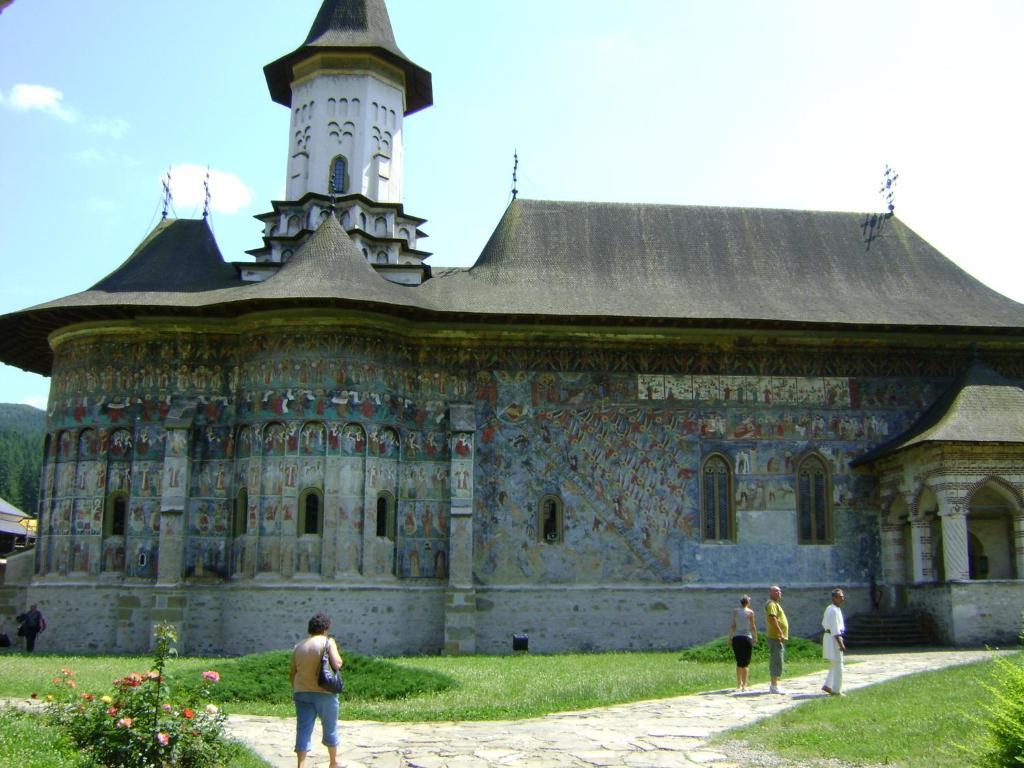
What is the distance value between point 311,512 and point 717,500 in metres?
8.30

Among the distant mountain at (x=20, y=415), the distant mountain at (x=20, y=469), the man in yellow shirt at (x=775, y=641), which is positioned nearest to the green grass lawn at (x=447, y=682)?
the man in yellow shirt at (x=775, y=641)

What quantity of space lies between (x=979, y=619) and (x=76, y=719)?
16.6 meters

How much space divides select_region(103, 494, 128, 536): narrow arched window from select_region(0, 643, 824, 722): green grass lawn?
12.4 ft

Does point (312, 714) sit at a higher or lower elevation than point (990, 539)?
lower

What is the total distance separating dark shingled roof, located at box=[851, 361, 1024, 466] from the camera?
65.0 ft

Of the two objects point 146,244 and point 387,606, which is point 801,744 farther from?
point 146,244

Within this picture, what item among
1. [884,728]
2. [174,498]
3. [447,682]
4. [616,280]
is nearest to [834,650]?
[884,728]

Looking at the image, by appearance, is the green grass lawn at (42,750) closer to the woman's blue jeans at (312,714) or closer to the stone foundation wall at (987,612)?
the woman's blue jeans at (312,714)

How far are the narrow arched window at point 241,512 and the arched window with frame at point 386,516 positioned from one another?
2565mm

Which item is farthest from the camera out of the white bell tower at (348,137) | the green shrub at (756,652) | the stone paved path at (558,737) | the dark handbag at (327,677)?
the white bell tower at (348,137)

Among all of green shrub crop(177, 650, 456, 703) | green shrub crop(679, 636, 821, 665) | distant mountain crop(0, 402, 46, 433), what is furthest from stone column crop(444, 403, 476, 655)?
distant mountain crop(0, 402, 46, 433)

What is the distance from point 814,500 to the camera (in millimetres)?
21984

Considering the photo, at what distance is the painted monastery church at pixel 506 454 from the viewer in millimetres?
19953

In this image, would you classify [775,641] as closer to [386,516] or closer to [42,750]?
[42,750]
